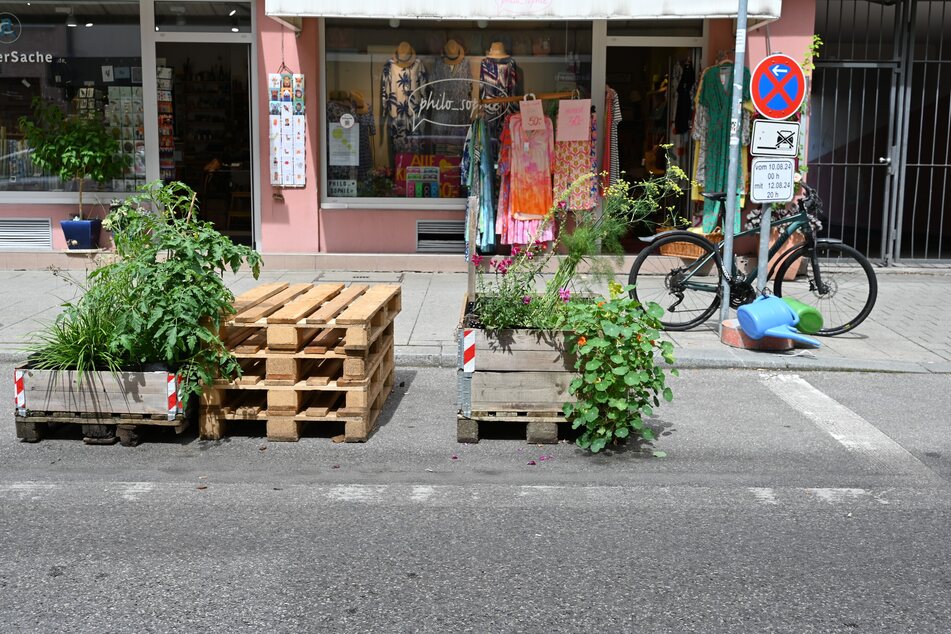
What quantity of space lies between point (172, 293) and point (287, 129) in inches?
262

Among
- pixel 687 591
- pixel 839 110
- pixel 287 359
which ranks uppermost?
pixel 839 110

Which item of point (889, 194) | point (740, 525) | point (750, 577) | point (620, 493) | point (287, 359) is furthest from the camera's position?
point (889, 194)

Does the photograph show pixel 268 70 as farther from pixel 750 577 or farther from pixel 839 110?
pixel 750 577

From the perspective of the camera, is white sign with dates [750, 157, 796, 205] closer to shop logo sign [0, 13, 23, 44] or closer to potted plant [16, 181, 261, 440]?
potted plant [16, 181, 261, 440]

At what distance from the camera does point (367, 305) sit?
6492 mm

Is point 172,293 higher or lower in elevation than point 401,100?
lower

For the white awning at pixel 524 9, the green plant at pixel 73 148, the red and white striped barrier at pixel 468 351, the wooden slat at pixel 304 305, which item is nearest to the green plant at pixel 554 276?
the red and white striped barrier at pixel 468 351

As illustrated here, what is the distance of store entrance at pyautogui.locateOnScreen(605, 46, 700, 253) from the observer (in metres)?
12.6

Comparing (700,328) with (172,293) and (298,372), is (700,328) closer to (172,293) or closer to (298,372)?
(298,372)

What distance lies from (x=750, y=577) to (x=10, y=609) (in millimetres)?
3003

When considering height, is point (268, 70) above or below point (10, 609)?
above

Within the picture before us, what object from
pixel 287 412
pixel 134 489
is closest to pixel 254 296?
pixel 287 412

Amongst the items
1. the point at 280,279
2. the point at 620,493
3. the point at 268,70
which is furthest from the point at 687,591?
the point at 268,70

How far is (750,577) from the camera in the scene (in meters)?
4.25
